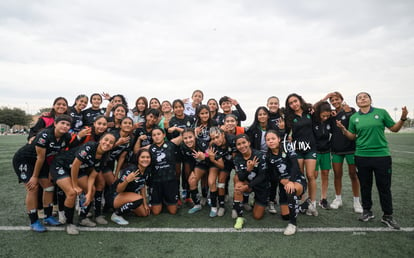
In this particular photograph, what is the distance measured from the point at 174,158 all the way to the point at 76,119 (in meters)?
2.07

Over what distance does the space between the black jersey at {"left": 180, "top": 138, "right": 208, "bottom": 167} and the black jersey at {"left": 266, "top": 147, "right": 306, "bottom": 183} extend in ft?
3.95

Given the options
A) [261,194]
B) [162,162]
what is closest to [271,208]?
[261,194]

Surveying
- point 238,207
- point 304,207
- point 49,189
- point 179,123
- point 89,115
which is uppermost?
point 89,115

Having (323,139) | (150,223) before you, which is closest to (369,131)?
(323,139)

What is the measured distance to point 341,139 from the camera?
434 cm

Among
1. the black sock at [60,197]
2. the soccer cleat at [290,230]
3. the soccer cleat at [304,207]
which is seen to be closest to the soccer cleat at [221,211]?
the soccer cleat at [290,230]

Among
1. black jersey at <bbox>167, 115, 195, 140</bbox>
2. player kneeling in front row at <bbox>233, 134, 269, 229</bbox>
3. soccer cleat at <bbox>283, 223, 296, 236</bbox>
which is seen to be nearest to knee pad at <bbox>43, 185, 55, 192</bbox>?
black jersey at <bbox>167, 115, 195, 140</bbox>

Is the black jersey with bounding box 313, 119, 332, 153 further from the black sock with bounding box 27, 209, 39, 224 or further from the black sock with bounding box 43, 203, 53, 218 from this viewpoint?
the black sock with bounding box 27, 209, 39, 224

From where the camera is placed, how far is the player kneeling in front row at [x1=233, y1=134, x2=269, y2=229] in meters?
3.74

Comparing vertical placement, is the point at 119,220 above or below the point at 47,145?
below

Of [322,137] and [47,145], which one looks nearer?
[47,145]

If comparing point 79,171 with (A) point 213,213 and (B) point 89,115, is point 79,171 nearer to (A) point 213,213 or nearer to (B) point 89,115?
(B) point 89,115

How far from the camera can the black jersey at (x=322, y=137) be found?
14.4 ft

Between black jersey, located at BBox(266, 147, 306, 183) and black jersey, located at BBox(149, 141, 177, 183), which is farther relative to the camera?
black jersey, located at BBox(149, 141, 177, 183)
